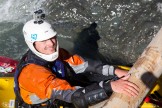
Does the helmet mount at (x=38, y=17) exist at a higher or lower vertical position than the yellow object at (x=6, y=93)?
higher

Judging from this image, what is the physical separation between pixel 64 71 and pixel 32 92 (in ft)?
2.08

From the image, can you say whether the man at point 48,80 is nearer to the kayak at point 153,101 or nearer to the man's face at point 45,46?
the man's face at point 45,46

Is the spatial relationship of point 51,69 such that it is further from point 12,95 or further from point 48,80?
point 12,95

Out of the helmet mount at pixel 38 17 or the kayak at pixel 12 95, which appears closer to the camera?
the helmet mount at pixel 38 17

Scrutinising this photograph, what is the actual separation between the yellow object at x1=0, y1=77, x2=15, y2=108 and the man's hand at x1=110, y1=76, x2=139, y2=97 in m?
2.20

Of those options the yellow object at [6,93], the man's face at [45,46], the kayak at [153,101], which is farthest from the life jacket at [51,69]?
the kayak at [153,101]

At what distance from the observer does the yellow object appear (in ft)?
17.3

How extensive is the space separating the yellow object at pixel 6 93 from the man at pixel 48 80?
2.85 feet

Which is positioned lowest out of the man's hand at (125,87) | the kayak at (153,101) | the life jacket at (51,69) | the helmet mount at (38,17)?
the kayak at (153,101)

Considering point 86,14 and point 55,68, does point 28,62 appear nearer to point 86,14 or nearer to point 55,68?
point 55,68

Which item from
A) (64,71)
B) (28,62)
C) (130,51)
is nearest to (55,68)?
(64,71)

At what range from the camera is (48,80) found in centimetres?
382

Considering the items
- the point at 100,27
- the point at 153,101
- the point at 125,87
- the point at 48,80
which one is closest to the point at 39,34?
the point at 48,80

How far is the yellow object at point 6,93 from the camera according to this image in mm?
5262
